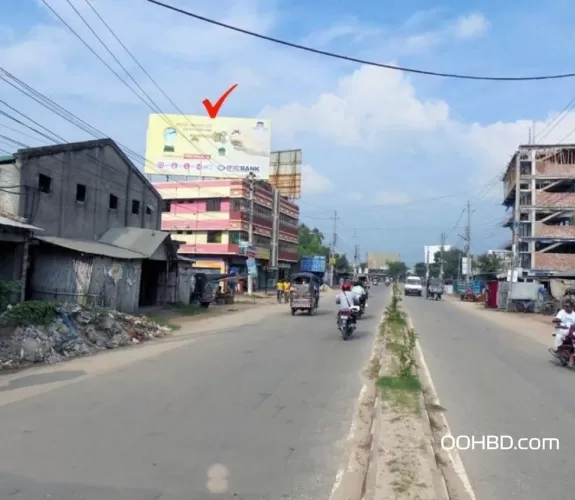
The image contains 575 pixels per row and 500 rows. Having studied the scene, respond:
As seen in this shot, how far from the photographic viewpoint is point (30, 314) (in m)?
13.4

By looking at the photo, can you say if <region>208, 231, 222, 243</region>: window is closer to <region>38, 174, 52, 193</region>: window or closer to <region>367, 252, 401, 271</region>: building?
<region>38, 174, 52, 193</region>: window

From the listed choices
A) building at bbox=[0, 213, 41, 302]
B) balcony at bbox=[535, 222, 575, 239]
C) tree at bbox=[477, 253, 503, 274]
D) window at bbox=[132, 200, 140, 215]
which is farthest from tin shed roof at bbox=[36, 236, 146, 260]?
tree at bbox=[477, 253, 503, 274]

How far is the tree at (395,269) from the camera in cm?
17190

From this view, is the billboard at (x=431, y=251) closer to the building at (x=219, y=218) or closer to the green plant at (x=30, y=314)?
the building at (x=219, y=218)

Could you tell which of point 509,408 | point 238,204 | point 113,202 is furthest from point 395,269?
point 509,408

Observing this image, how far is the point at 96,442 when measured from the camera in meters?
6.34

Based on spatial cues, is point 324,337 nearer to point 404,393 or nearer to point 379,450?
point 404,393

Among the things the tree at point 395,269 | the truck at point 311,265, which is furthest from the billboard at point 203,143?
the tree at point 395,269

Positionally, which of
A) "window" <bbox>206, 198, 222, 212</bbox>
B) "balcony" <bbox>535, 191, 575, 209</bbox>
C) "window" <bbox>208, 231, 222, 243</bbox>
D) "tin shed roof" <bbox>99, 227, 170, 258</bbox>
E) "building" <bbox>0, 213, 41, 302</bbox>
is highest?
"balcony" <bbox>535, 191, 575, 209</bbox>

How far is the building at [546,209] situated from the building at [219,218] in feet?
78.1

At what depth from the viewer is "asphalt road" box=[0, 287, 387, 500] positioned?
5.09 m

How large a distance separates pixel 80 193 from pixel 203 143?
24.4 m

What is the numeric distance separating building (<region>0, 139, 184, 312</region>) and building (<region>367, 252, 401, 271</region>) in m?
153

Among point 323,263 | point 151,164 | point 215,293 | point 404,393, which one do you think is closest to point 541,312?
point 215,293
